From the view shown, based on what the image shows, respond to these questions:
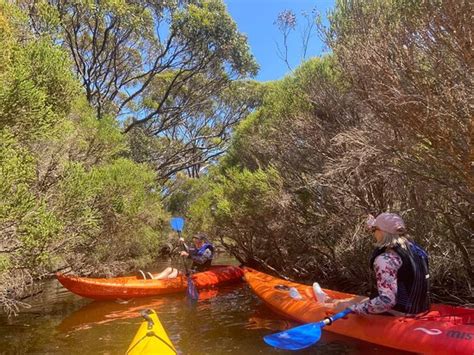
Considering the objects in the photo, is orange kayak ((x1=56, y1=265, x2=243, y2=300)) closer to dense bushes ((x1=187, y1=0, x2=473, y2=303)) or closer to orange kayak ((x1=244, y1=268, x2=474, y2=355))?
dense bushes ((x1=187, y1=0, x2=473, y2=303))

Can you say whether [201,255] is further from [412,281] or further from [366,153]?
[412,281]

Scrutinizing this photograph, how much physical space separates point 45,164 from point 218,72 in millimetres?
11582

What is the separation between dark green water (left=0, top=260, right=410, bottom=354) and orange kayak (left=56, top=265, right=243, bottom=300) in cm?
19

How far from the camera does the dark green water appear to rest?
5652mm

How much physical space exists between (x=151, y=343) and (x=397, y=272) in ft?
8.44

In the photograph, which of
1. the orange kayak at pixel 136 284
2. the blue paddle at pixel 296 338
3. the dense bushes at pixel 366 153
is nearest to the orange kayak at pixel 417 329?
the blue paddle at pixel 296 338

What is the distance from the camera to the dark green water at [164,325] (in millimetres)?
5652

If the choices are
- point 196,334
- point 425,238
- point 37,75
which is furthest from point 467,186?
point 37,75

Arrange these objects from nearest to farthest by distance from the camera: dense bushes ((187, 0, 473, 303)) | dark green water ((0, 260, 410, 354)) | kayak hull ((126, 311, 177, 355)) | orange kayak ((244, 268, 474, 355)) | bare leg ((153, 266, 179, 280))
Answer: kayak hull ((126, 311, 177, 355)), orange kayak ((244, 268, 474, 355)), dense bushes ((187, 0, 473, 303)), dark green water ((0, 260, 410, 354)), bare leg ((153, 266, 179, 280))

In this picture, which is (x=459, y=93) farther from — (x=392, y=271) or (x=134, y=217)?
(x=134, y=217)

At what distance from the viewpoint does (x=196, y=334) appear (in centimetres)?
636

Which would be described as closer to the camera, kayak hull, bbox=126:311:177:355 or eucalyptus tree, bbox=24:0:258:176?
kayak hull, bbox=126:311:177:355

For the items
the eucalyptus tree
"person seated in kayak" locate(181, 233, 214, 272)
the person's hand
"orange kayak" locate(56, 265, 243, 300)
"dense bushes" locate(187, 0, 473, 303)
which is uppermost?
the eucalyptus tree

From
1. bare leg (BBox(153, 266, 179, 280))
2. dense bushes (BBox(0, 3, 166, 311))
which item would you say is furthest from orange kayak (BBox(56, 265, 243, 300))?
dense bushes (BBox(0, 3, 166, 311))
